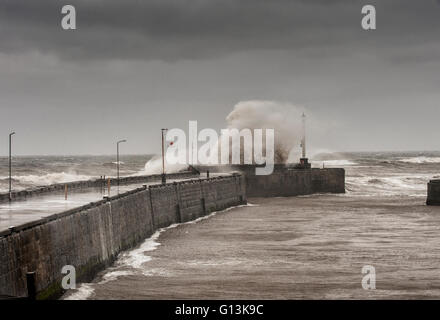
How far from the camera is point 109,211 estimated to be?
25.2 metres

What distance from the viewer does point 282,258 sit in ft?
80.9

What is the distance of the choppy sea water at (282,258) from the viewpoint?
19.3m

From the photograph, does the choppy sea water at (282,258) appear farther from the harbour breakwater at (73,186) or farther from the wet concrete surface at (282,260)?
the harbour breakwater at (73,186)

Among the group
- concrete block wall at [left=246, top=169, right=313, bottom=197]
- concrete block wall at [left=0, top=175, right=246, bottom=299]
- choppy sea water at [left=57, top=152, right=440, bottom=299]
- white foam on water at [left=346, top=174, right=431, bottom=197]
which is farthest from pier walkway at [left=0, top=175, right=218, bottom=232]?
white foam on water at [left=346, top=174, right=431, bottom=197]

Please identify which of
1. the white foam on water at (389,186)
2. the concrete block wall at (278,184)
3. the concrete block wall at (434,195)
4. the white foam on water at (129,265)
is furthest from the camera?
the white foam on water at (389,186)

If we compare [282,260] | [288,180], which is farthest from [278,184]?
[282,260]

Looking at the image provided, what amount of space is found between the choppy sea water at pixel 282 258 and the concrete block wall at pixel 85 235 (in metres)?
0.59

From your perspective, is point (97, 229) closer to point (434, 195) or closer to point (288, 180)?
point (434, 195)

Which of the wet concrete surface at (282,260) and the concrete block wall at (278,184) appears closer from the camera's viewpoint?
the wet concrete surface at (282,260)

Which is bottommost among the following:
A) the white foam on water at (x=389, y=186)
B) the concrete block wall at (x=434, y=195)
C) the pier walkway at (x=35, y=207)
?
the white foam on water at (x=389, y=186)

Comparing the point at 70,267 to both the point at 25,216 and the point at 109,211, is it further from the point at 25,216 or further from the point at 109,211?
the point at 109,211

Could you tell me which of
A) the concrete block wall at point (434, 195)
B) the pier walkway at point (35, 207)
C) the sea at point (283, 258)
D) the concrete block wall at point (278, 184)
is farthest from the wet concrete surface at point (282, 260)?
the concrete block wall at point (278, 184)

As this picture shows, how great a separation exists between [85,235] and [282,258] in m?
6.45

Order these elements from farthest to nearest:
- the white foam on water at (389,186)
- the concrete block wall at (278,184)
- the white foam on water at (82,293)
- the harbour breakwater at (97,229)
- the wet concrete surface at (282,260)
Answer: the white foam on water at (389,186)
the concrete block wall at (278,184)
the wet concrete surface at (282,260)
the white foam on water at (82,293)
the harbour breakwater at (97,229)
